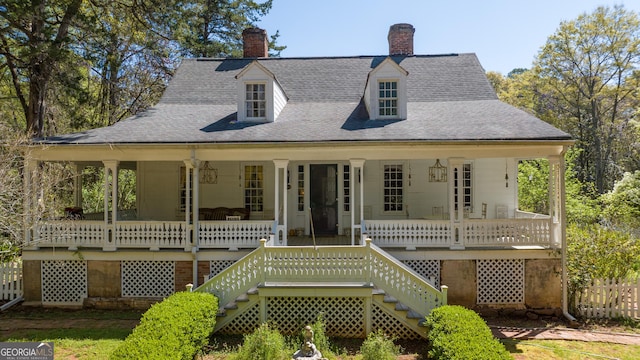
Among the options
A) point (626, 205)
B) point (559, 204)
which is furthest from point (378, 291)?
point (626, 205)

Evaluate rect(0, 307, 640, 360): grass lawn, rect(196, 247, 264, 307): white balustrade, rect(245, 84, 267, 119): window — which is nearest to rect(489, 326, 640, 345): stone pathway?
rect(0, 307, 640, 360): grass lawn

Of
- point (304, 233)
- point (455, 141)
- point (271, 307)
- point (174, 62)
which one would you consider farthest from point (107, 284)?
point (174, 62)

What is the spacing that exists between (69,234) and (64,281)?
55.3 inches

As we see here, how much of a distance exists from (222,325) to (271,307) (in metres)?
1.20

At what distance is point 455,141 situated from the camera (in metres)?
9.80

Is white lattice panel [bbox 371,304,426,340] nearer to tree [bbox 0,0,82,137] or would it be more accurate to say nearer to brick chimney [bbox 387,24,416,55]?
brick chimney [bbox 387,24,416,55]

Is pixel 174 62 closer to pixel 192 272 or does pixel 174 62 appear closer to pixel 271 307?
pixel 192 272

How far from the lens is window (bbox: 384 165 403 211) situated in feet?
44.1

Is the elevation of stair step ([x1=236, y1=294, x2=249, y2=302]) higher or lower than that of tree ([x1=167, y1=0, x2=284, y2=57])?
lower

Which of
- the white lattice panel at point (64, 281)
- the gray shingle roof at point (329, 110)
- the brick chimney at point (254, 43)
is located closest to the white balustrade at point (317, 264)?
the gray shingle roof at point (329, 110)

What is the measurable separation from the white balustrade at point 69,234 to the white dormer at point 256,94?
17.9 ft

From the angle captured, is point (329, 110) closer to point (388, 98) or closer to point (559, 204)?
point (388, 98)

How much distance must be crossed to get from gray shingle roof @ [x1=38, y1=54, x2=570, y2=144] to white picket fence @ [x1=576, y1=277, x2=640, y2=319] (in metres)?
4.19

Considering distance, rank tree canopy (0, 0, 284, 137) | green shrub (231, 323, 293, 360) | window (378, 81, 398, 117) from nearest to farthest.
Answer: green shrub (231, 323, 293, 360), window (378, 81, 398, 117), tree canopy (0, 0, 284, 137)
